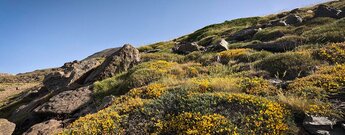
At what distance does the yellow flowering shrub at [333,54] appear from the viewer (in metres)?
14.8

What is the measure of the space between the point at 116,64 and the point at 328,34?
1359 cm

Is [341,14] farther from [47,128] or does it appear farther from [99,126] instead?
[47,128]

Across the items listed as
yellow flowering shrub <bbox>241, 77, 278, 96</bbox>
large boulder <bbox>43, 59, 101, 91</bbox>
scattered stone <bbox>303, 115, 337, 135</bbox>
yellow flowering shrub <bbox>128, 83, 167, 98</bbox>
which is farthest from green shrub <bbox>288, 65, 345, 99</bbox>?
large boulder <bbox>43, 59, 101, 91</bbox>

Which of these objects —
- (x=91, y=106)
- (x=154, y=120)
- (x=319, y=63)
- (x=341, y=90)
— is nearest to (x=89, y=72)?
(x=91, y=106)

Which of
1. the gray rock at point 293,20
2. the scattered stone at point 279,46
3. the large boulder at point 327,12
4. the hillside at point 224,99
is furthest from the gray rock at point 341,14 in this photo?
the scattered stone at point 279,46

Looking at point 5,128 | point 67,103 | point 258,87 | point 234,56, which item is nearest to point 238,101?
point 258,87

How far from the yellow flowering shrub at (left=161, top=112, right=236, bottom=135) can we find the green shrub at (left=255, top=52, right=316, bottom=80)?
5167 millimetres

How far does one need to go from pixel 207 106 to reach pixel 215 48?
556 inches

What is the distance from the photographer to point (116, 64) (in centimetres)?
2253

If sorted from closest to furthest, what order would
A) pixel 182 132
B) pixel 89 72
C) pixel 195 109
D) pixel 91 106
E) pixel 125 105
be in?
pixel 182 132, pixel 195 109, pixel 125 105, pixel 91 106, pixel 89 72

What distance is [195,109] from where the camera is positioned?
10.8 metres

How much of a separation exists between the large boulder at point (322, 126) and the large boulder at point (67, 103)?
36.5 ft

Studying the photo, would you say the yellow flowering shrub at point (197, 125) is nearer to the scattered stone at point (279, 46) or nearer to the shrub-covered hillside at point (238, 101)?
the shrub-covered hillside at point (238, 101)

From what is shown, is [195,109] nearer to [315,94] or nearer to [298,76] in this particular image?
[315,94]
